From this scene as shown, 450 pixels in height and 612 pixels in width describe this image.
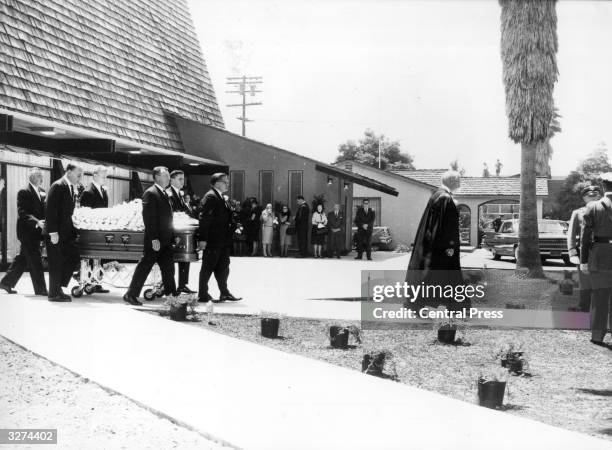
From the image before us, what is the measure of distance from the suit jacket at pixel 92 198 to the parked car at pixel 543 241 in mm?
16507

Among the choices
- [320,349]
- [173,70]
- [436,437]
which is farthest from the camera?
[173,70]

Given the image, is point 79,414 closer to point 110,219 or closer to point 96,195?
point 110,219

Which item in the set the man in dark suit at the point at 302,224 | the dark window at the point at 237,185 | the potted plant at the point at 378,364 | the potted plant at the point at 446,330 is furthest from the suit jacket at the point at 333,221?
the potted plant at the point at 378,364

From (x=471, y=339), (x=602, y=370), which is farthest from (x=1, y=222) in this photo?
(x=602, y=370)

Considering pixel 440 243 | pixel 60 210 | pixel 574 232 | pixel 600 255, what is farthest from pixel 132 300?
pixel 600 255

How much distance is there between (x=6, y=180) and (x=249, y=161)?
31.2ft

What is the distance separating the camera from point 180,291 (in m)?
10.6

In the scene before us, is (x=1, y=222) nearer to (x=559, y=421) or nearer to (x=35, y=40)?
(x=35, y=40)

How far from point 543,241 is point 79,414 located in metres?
20.9

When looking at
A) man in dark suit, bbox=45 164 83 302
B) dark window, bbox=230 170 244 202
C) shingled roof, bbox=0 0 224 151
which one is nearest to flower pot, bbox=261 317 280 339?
man in dark suit, bbox=45 164 83 302

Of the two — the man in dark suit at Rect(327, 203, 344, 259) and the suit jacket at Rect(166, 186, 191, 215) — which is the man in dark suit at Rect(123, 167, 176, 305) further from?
the man in dark suit at Rect(327, 203, 344, 259)

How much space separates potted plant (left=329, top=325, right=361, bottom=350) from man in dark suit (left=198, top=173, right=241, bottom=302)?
293 centimetres

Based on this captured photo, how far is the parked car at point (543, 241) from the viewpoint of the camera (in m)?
23.5

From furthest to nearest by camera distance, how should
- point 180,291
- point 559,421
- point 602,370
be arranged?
point 180,291, point 602,370, point 559,421
